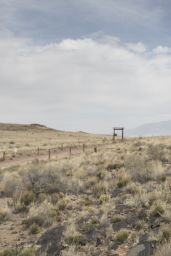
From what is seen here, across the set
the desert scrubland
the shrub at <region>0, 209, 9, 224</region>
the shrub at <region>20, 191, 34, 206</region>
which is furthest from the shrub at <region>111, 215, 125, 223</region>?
the shrub at <region>20, 191, 34, 206</region>

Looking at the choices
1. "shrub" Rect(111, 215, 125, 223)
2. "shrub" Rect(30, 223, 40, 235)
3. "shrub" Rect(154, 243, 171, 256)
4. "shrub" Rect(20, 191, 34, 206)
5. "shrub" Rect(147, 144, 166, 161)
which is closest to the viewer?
"shrub" Rect(154, 243, 171, 256)

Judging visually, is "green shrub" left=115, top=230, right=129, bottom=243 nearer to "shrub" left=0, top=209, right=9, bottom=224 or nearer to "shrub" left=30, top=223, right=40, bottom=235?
"shrub" left=30, top=223, right=40, bottom=235

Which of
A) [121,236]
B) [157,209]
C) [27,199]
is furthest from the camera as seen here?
[27,199]

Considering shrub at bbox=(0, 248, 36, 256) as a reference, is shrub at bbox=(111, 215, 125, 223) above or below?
above

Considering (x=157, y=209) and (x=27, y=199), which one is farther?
(x=27, y=199)

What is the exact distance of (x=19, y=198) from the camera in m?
19.9

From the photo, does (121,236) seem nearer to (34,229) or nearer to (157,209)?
(157,209)

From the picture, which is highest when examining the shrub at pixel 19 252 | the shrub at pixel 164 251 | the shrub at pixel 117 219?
the shrub at pixel 164 251

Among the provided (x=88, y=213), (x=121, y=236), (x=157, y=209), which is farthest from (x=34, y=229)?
(x=157, y=209)

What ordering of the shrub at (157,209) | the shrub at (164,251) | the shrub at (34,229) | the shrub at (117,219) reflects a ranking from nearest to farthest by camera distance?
the shrub at (164,251), the shrub at (157,209), the shrub at (117,219), the shrub at (34,229)

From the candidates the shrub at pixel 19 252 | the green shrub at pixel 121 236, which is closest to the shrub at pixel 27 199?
the shrub at pixel 19 252

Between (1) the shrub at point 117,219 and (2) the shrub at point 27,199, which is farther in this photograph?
(2) the shrub at point 27,199

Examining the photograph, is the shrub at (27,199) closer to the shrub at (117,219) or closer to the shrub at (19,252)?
the shrub at (117,219)

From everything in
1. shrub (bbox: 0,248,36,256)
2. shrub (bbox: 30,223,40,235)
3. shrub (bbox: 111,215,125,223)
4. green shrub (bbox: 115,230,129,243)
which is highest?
shrub (bbox: 111,215,125,223)
